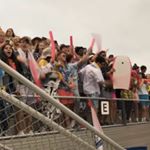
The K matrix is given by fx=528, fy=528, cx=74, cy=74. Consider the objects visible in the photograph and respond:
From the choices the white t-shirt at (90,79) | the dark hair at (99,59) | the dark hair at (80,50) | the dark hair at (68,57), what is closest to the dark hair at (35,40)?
the dark hair at (68,57)

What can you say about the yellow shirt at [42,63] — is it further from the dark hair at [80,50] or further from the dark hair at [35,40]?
the dark hair at [80,50]

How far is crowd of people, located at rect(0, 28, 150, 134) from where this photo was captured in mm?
8117

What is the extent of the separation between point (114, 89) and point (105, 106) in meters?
0.97

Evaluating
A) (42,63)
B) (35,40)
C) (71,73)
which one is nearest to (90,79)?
(71,73)

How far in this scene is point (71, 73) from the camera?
9445 mm

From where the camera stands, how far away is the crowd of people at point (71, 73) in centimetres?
812

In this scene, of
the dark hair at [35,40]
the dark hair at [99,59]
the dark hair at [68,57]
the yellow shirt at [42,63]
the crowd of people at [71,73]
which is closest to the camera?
the crowd of people at [71,73]

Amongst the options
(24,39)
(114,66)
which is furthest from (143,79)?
(24,39)

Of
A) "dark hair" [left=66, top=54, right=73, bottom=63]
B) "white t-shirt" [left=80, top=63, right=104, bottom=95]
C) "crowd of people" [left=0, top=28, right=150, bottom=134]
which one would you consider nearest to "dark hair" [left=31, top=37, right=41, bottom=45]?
"crowd of people" [left=0, top=28, right=150, bottom=134]

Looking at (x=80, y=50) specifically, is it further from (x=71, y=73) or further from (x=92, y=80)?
(x=71, y=73)

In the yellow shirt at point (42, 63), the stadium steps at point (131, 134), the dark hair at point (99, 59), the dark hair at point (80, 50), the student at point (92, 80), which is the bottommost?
the stadium steps at point (131, 134)

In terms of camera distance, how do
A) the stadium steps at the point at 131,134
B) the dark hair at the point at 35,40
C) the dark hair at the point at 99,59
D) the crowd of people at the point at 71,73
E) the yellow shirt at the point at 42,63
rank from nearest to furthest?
the crowd of people at the point at 71,73 < the yellow shirt at the point at 42,63 < the dark hair at the point at 35,40 < the dark hair at the point at 99,59 < the stadium steps at the point at 131,134

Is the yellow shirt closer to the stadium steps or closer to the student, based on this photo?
the student

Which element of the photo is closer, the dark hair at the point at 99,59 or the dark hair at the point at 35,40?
the dark hair at the point at 35,40
